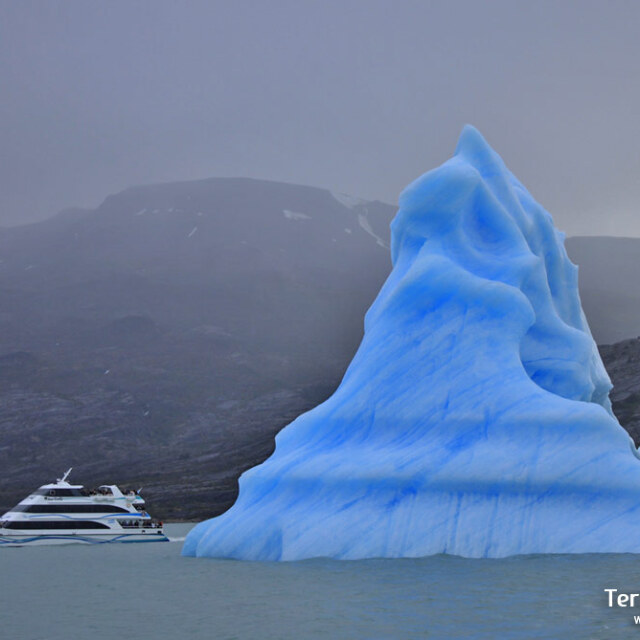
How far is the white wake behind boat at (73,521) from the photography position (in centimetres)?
4456

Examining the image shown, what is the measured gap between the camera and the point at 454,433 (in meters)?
22.9

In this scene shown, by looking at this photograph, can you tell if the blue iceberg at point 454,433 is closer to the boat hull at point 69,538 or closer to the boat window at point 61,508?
the boat hull at point 69,538

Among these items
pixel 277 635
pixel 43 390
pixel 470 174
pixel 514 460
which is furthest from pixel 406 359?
pixel 43 390

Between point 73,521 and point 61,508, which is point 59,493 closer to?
point 61,508

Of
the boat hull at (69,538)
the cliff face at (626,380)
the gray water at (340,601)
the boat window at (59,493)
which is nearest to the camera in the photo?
the gray water at (340,601)

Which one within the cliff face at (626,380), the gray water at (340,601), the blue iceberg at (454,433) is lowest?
the gray water at (340,601)

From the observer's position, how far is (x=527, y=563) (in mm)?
20422

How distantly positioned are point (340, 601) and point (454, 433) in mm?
6806

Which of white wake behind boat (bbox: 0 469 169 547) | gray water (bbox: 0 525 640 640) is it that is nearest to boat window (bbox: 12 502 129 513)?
white wake behind boat (bbox: 0 469 169 547)

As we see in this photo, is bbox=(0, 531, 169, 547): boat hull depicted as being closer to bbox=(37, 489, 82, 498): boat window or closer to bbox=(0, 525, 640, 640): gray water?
bbox=(37, 489, 82, 498): boat window

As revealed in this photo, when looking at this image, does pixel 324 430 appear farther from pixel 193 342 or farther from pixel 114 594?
pixel 193 342

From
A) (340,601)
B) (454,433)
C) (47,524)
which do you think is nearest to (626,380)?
(47,524)

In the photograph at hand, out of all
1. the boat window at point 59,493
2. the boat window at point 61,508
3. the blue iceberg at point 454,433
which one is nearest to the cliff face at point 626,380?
the boat window at point 61,508

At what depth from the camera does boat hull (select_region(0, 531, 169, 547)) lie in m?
44.3
